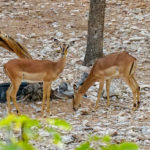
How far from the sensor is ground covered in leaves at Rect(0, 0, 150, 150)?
695cm

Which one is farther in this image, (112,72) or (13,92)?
(112,72)

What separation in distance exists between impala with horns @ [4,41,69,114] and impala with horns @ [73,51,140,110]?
0.66 metres

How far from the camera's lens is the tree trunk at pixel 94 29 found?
1072cm

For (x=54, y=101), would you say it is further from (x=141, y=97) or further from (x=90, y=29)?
(x=90, y=29)

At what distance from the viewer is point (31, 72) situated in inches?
305

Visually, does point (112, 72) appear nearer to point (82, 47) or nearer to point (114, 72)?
point (114, 72)

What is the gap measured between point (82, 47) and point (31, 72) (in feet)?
13.9

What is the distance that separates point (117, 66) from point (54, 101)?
1349mm

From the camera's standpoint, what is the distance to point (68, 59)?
438 inches

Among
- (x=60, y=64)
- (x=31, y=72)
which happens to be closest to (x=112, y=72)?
(x=60, y=64)

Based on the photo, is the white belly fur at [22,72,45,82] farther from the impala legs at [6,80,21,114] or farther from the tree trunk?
the tree trunk

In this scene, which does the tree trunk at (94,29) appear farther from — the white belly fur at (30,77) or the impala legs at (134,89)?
the white belly fur at (30,77)

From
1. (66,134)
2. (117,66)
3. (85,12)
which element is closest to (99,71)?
(117,66)

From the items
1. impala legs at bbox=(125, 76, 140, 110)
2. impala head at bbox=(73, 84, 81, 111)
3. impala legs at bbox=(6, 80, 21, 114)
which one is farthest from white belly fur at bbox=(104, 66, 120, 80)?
impala legs at bbox=(6, 80, 21, 114)
